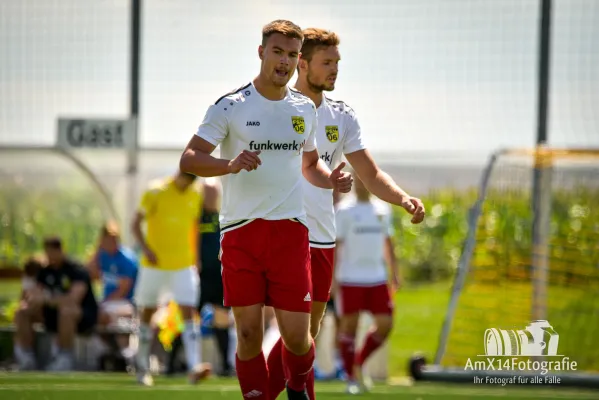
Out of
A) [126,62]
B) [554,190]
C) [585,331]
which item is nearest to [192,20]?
[126,62]

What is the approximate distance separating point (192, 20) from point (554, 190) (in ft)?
15.4

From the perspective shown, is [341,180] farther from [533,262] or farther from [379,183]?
[533,262]

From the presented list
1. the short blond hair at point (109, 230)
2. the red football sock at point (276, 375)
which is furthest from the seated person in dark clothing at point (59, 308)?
the red football sock at point (276, 375)

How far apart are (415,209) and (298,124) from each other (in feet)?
2.85

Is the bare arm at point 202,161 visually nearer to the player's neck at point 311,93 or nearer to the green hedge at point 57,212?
the player's neck at point 311,93

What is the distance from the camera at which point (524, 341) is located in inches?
489

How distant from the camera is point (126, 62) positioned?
15.2 metres

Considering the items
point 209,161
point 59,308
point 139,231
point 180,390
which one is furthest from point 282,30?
point 59,308

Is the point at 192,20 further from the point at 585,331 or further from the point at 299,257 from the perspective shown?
the point at 299,257

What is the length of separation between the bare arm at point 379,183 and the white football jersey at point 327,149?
6 cm

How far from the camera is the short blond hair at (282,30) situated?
7.03 meters

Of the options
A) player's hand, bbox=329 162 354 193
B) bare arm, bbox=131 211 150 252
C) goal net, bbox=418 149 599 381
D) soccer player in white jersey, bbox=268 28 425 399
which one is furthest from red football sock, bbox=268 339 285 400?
goal net, bbox=418 149 599 381

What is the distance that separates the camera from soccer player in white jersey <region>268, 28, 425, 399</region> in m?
7.84

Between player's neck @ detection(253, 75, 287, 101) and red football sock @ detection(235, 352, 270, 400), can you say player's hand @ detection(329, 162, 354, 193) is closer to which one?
player's neck @ detection(253, 75, 287, 101)
